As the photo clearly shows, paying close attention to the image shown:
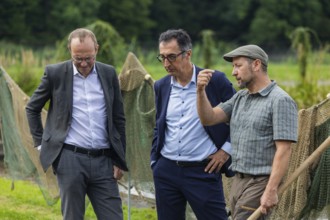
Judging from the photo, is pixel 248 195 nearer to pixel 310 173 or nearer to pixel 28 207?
pixel 310 173

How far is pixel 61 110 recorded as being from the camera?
19.5 ft

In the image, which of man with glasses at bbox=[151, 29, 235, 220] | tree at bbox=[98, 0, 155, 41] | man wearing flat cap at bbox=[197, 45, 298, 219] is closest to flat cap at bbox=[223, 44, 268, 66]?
man wearing flat cap at bbox=[197, 45, 298, 219]

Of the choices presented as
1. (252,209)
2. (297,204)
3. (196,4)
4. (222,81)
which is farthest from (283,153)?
(196,4)

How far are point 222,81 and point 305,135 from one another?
2.66 ft

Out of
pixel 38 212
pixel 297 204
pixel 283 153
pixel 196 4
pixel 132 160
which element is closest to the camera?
pixel 283 153

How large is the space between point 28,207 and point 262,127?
4820mm

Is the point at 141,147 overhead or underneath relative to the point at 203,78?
underneath

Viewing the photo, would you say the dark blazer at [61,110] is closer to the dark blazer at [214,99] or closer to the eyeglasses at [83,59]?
the eyeglasses at [83,59]

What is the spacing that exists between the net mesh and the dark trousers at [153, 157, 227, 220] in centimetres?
73

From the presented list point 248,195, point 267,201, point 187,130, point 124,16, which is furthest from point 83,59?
point 124,16

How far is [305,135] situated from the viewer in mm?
6152

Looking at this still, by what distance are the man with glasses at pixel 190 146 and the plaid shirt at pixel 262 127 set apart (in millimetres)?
508

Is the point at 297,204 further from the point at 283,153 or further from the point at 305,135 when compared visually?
the point at 283,153

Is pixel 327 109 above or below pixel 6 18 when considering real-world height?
above
